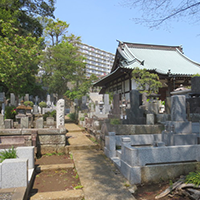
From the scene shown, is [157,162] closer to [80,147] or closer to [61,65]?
[80,147]

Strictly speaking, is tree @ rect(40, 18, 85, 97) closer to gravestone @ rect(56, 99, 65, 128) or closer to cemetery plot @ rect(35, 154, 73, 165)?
gravestone @ rect(56, 99, 65, 128)

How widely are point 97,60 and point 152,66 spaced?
2755 inches

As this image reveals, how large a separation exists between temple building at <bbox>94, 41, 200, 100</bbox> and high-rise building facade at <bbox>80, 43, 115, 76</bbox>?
54864mm

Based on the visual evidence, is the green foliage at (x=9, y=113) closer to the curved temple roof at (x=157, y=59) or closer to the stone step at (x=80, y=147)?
the stone step at (x=80, y=147)

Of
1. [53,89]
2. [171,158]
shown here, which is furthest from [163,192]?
[53,89]

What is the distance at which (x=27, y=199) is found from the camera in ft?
11.3

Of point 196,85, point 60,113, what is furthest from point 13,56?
point 196,85

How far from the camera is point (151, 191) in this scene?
379 centimetres

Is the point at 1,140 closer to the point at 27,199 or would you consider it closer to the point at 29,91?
the point at 27,199

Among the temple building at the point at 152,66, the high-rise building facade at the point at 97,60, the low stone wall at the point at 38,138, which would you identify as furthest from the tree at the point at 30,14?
the high-rise building facade at the point at 97,60

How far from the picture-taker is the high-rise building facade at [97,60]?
259 feet

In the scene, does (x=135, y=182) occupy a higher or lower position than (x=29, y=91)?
lower

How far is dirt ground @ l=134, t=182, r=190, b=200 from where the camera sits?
11.5 ft

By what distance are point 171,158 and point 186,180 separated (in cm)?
58
